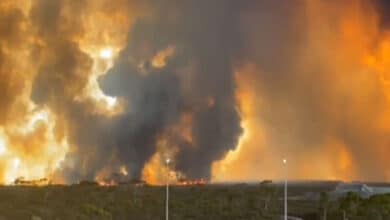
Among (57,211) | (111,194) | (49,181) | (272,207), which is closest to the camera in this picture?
(57,211)

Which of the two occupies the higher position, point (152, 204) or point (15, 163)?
point (15, 163)

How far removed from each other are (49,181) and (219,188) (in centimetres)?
3156

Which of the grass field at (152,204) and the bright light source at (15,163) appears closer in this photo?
the grass field at (152,204)

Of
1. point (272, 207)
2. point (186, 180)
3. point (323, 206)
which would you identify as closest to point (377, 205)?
point (323, 206)

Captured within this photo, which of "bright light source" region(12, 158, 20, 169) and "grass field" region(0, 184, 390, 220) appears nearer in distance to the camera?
"grass field" region(0, 184, 390, 220)

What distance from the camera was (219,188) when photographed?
130 m

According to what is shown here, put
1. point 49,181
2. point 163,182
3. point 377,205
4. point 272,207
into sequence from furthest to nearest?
point 163,182
point 49,181
point 272,207
point 377,205

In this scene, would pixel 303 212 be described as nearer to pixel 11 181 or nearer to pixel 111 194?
pixel 111 194

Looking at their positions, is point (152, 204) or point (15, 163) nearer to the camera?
point (152, 204)

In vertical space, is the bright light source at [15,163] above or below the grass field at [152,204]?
above

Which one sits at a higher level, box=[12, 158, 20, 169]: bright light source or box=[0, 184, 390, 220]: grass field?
box=[12, 158, 20, 169]: bright light source

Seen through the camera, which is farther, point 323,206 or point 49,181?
point 49,181

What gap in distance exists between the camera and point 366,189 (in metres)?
125

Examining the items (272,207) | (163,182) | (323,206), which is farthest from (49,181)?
(323,206)
